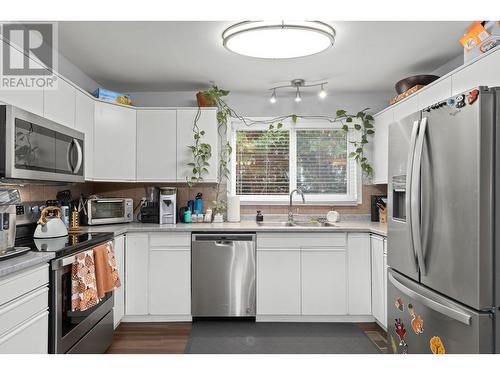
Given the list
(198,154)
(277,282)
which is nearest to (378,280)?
(277,282)

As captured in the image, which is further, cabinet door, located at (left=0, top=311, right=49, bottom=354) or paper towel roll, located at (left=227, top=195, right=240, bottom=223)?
paper towel roll, located at (left=227, top=195, right=240, bottom=223)

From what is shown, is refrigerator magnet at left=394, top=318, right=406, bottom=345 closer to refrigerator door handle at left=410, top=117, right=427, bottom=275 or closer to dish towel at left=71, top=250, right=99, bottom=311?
refrigerator door handle at left=410, top=117, right=427, bottom=275

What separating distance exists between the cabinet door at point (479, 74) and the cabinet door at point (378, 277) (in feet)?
4.22

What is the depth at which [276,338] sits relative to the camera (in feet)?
9.41

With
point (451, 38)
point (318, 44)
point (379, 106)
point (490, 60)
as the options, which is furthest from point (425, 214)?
point (379, 106)

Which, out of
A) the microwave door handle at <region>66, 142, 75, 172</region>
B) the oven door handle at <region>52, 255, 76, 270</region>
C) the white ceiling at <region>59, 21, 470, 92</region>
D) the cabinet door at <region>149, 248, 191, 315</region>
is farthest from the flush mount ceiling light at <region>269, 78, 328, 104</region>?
the oven door handle at <region>52, 255, 76, 270</region>

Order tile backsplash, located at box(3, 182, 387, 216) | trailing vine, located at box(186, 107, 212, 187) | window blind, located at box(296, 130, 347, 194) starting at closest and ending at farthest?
trailing vine, located at box(186, 107, 212, 187), tile backsplash, located at box(3, 182, 387, 216), window blind, located at box(296, 130, 347, 194)

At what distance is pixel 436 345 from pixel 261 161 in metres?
2.65

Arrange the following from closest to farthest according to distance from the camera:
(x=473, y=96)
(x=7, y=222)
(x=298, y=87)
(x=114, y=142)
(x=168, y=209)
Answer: (x=473, y=96) → (x=7, y=222) → (x=114, y=142) → (x=168, y=209) → (x=298, y=87)

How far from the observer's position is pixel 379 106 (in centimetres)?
392

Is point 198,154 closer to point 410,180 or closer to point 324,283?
point 324,283

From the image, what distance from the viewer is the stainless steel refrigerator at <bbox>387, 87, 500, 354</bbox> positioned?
1415mm

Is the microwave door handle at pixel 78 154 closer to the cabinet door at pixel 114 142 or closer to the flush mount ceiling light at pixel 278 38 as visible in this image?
the cabinet door at pixel 114 142

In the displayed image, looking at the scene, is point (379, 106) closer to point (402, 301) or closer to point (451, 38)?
point (451, 38)
